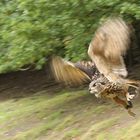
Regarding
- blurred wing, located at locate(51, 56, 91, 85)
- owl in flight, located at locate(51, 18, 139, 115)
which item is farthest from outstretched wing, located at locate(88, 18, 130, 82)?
blurred wing, located at locate(51, 56, 91, 85)

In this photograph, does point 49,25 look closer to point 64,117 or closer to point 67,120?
point 67,120

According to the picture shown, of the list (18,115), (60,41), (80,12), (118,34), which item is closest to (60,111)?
(18,115)

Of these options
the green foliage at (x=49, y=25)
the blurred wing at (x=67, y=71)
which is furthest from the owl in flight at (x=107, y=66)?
the green foliage at (x=49, y=25)

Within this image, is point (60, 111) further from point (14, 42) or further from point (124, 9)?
point (124, 9)

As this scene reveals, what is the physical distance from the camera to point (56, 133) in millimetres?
10242

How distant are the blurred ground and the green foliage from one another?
1.32 metres

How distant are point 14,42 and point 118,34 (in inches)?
217

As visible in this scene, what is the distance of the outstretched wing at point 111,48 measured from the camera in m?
4.42

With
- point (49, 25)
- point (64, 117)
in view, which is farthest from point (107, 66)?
point (64, 117)

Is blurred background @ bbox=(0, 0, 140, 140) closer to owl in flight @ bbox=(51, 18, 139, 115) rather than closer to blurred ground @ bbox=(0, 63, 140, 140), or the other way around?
blurred ground @ bbox=(0, 63, 140, 140)

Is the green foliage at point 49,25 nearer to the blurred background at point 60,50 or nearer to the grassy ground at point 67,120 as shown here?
the blurred background at point 60,50

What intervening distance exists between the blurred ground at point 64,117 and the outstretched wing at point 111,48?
12.9 feet

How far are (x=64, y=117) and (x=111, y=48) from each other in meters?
6.78

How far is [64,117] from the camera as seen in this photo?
11219mm
